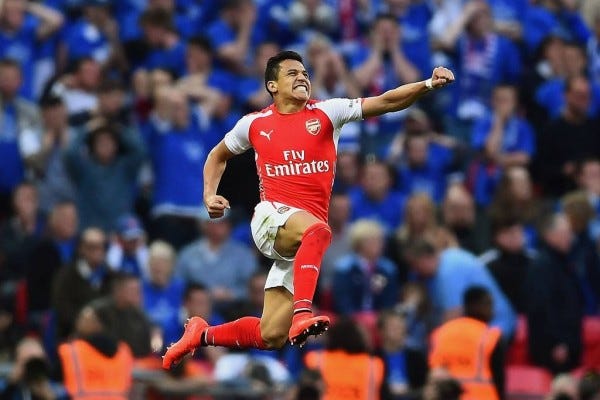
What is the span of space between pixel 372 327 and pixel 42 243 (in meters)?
2.91

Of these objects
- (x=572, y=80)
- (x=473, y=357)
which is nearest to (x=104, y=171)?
(x=473, y=357)

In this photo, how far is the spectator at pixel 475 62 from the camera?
17.1m

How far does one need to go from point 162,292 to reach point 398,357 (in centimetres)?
225

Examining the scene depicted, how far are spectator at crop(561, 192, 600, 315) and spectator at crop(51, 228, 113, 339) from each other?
4.24m

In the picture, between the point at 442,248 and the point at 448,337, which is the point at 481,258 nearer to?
the point at 442,248

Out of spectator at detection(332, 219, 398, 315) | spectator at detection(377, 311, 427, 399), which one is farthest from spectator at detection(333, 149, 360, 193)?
spectator at detection(377, 311, 427, 399)

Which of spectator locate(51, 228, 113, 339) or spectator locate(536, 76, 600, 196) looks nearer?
spectator locate(51, 228, 113, 339)

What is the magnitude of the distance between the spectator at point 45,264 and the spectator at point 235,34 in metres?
2.98

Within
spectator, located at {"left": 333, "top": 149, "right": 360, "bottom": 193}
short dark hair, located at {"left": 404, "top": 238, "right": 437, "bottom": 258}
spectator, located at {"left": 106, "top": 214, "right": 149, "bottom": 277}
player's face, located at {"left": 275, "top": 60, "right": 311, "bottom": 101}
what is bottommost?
player's face, located at {"left": 275, "top": 60, "right": 311, "bottom": 101}

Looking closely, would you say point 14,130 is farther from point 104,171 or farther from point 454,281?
point 454,281

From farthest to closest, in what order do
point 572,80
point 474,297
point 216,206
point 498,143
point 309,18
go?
point 309,18 < point 572,80 < point 498,143 < point 474,297 < point 216,206

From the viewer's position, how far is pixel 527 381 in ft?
44.8

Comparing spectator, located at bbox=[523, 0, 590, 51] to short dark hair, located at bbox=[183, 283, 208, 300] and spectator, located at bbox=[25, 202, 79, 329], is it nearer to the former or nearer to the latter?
short dark hair, located at bbox=[183, 283, 208, 300]

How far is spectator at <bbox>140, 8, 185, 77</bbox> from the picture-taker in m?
16.6
